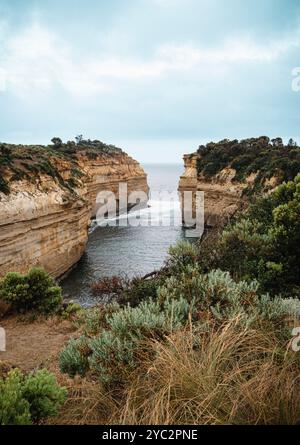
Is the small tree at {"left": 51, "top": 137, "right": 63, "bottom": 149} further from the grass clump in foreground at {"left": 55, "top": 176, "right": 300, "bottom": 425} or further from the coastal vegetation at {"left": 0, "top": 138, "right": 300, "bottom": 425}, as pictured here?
the grass clump in foreground at {"left": 55, "top": 176, "right": 300, "bottom": 425}

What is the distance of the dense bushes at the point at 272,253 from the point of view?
7766 mm

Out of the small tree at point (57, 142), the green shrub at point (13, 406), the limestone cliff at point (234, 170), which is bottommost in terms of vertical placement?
the green shrub at point (13, 406)

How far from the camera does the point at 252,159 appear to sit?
122 feet

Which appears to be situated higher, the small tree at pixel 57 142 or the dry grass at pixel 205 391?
Answer: the small tree at pixel 57 142

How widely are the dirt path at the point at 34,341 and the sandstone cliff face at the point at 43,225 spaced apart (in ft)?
20.5

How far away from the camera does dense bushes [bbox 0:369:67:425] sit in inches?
107

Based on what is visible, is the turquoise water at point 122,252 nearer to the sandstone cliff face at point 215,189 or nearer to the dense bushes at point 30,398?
the sandstone cliff face at point 215,189

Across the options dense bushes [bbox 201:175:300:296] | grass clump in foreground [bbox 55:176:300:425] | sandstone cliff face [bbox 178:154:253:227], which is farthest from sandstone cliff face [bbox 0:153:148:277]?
sandstone cliff face [bbox 178:154:253:227]

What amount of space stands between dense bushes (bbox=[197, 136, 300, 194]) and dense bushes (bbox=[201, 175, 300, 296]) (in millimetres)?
19983

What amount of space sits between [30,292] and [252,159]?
101 feet

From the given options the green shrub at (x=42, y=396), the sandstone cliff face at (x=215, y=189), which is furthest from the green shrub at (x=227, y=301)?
the sandstone cliff face at (x=215, y=189)

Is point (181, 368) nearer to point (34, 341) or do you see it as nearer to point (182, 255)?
point (34, 341)
